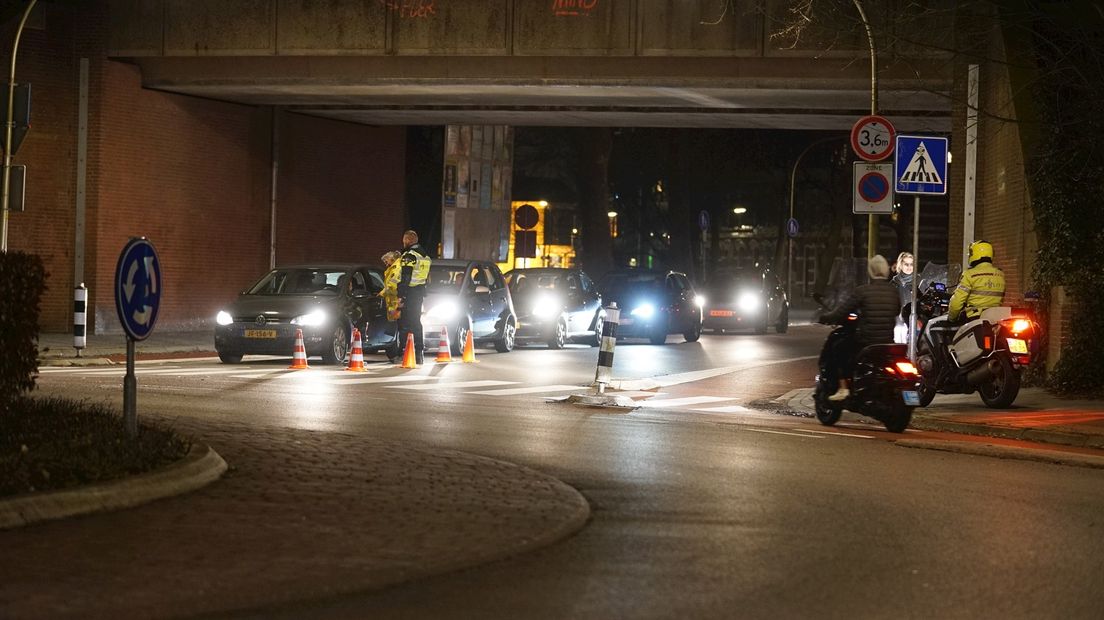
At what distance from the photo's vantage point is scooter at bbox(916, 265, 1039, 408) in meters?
17.1

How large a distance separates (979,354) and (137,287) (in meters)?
9.59

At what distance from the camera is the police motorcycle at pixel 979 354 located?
17.1 meters

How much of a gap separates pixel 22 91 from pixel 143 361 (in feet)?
14.4

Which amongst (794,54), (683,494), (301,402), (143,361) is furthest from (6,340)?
(794,54)

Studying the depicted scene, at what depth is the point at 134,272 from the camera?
35.2 ft

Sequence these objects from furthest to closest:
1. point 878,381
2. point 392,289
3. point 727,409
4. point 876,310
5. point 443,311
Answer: point 443,311
point 392,289
point 727,409
point 876,310
point 878,381

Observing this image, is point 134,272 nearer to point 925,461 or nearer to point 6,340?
point 6,340

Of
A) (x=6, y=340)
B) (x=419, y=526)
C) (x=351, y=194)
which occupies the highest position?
(x=351, y=194)

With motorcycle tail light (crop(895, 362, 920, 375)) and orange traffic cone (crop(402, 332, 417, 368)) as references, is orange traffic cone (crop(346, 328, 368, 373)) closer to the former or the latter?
orange traffic cone (crop(402, 332, 417, 368))

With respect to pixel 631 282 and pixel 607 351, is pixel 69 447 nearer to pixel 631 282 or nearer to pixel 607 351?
pixel 607 351

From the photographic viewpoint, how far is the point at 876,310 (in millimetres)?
15547

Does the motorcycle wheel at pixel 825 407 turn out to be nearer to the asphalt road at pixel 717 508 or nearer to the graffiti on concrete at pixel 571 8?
the asphalt road at pixel 717 508

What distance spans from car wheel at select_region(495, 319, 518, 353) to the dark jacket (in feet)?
43.4

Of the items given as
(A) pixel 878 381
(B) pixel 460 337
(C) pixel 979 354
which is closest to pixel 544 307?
(B) pixel 460 337
